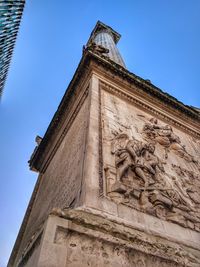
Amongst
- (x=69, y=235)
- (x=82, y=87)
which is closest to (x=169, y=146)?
(x=82, y=87)

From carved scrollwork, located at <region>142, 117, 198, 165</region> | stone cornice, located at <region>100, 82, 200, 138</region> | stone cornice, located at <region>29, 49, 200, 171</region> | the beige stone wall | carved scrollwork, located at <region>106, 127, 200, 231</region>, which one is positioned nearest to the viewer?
carved scrollwork, located at <region>106, 127, 200, 231</region>

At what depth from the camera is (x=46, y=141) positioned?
890 cm

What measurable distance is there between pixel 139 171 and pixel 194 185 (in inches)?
67.9

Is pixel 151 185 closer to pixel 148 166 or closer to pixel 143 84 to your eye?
pixel 148 166

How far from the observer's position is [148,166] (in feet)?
14.1

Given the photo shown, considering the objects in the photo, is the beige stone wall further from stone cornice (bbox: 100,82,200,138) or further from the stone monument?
stone cornice (bbox: 100,82,200,138)

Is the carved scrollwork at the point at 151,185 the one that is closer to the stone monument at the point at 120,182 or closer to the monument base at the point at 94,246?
the stone monument at the point at 120,182

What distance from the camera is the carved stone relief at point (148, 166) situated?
3590 mm

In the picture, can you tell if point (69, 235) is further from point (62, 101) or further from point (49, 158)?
point (49, 158)

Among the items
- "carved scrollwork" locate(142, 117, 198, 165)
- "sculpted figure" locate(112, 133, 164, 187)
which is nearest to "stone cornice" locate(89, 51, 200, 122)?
"carved scrollwork" locate(142, 117, 198, 165)

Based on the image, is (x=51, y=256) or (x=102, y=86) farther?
(x=102, y=86)

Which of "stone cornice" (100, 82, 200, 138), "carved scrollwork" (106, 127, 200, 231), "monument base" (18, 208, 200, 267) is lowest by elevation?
"monument base" (18, 208, 200, 267)

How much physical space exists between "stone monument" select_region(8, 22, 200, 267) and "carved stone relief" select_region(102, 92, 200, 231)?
0.06 feet

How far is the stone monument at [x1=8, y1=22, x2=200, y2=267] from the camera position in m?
2.39
